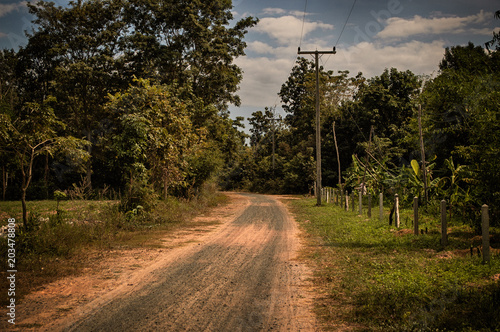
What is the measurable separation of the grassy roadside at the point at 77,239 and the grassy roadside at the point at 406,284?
200 inches

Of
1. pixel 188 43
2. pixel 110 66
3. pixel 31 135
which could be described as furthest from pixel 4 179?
pixel 31 135

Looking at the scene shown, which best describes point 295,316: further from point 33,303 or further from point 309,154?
point 309,154

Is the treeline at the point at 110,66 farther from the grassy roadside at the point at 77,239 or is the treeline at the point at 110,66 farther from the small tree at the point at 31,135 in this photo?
the small tree at the point at 31,135

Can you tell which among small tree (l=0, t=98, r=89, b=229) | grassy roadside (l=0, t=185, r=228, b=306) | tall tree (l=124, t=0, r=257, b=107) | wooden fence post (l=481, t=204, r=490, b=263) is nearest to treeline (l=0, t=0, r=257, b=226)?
tall tree (l=124, t=0, r=257, b=107)

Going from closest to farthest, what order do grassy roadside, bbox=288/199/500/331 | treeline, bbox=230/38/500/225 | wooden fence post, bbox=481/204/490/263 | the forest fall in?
grassy roadside, bbox=288/199/500/331 → wooden fence post, bbox=481/204/490/263 → treeline, bbox=230/38/500/225 → the forest

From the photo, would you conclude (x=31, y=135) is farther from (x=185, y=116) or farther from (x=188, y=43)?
(x=188, y=43)

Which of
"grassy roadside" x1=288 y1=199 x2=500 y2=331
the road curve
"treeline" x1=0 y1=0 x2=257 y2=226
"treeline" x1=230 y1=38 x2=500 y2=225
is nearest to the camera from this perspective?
"grassy roadside" x1=288 y1=199 x2=500 y2=331

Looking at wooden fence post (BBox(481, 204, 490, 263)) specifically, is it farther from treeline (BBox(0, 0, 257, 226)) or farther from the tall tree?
the tall tree

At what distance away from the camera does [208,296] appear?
5766 millimetres

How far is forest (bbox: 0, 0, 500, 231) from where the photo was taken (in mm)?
13234

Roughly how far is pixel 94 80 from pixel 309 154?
2362 centimetres

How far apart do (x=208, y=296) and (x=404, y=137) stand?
2601cm

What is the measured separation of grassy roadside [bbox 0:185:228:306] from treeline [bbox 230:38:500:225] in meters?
9.87

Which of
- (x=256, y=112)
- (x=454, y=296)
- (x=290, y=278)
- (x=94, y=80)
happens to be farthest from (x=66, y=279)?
(x=256, y=112)
